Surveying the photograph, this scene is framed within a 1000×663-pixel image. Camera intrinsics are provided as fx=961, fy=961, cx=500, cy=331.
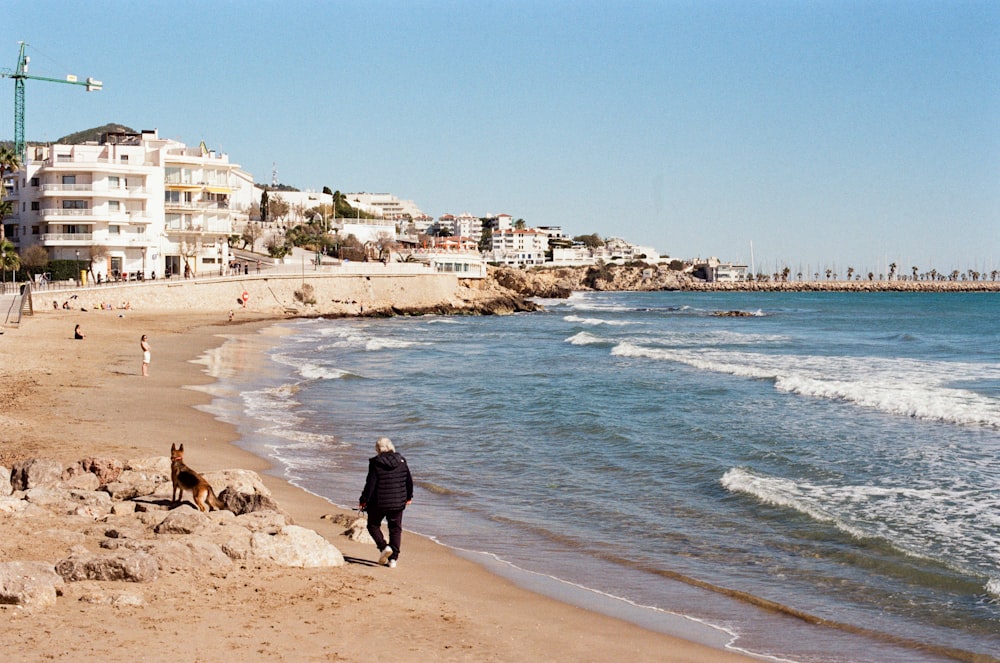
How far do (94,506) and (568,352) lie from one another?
3440 cm

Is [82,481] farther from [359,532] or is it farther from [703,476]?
[703,476]

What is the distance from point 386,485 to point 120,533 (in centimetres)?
268

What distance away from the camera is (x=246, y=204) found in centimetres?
11631

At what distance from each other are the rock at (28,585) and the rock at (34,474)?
388 centimetres

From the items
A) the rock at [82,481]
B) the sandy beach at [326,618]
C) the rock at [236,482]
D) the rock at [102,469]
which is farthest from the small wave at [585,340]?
the rock at [82,481]

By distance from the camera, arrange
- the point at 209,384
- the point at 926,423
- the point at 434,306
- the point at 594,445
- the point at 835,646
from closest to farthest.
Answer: the point at 835,646
the point at 594,445
the point at 926,423
the point at 209,384
the point at 434,306

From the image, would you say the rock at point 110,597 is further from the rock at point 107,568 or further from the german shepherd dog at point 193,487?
the german shepherd dog at point 193,487

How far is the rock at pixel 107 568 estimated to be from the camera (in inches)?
323

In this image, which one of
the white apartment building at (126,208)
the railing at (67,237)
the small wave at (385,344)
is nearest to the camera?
the small wave at (385,344)

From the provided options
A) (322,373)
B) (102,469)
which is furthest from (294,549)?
(322,373)

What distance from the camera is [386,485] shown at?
398 inches

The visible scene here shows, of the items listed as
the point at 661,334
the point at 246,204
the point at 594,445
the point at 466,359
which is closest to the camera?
the point at 594,445

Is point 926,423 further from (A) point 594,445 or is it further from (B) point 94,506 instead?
(B) point 94,506

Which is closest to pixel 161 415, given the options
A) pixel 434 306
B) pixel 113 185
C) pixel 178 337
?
pixel 178 337
